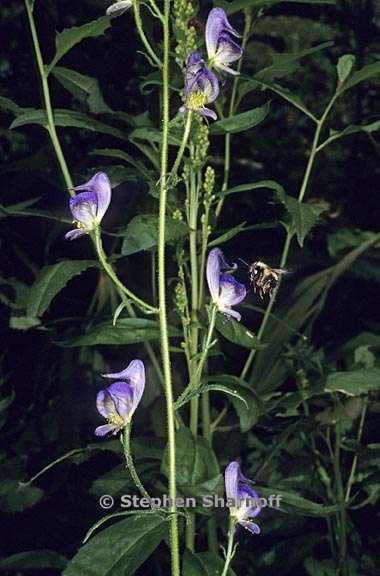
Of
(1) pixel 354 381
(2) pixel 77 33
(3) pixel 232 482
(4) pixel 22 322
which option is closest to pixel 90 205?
(3) pixel 232 482

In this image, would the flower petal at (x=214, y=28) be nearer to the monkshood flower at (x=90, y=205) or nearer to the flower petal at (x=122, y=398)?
the monkshood flower at (x=90, y=205)

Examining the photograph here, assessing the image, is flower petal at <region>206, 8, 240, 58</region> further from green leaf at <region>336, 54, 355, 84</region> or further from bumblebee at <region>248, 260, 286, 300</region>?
green leaf at <region>336, 54, 355, 84</region>

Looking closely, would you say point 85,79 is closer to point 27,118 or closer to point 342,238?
point 27,118

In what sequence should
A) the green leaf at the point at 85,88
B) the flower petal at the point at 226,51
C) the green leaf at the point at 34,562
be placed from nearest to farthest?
the flower petal at the point at 226,51 < the green leaf at the point at 34,562 < the green leaf at the point at 85,88

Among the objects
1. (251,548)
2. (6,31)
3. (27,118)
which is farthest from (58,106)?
(251,548)

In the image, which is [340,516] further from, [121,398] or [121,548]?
[121,398]

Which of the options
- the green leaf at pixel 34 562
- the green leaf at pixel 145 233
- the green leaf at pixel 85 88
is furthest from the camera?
the green leaf at pixel 85 88
